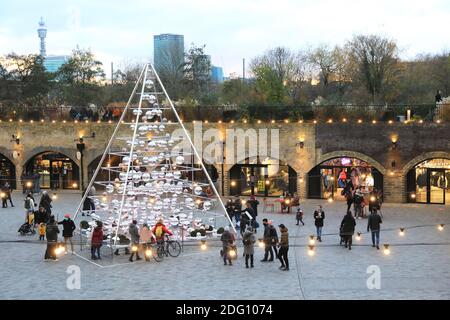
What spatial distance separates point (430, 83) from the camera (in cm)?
4925

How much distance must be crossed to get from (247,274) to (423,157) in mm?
15731

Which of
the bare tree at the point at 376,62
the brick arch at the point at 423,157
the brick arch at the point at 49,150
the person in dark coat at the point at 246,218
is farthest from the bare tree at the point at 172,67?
the person in dark coat at the point at 246,218

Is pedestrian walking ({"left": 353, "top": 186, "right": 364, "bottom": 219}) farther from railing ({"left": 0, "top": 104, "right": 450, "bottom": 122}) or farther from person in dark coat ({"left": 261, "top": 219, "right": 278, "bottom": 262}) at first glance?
person in dark coat ({"left": 261, "top": 219, "right": 278, "bottom": 262})

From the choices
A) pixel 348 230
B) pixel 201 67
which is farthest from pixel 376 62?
pixel 348 230

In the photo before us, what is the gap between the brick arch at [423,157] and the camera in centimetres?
2931

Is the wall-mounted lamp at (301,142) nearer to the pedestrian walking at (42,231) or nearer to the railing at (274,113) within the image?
the railing at (274,113)

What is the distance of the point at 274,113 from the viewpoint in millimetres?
32688

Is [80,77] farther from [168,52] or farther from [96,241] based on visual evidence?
[96,241]

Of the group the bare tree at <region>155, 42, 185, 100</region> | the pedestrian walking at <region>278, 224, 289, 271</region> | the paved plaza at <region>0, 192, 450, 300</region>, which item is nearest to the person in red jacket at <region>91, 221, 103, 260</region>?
the paved plaza at <region>0, 192, 450, 300</region>

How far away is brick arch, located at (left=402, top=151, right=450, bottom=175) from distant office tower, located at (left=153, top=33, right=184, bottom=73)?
105ft

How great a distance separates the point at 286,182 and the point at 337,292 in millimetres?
17745

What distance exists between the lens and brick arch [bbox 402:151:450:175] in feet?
96.2
